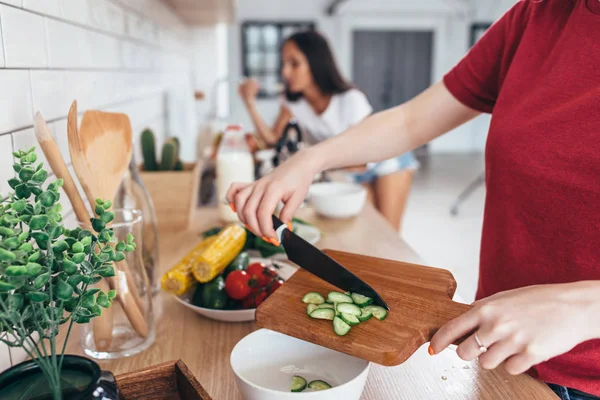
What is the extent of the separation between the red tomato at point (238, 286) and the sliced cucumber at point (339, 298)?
0.80ft

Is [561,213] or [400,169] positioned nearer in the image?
[561,213]

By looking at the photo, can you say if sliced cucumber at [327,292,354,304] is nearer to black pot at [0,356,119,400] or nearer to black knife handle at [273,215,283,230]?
black knife handle at [273,215,283,230]

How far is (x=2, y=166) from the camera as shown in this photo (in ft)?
2.42

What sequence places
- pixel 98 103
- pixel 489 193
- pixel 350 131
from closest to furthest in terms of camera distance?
pixel 489 193
pixel 350 131
pixel 98 103

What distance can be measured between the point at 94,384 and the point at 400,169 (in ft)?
8.04

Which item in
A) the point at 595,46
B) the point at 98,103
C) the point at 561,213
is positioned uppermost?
the point at 595,46

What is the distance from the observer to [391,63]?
850 cm

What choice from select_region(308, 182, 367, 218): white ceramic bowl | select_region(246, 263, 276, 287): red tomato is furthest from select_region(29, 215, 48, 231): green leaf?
select_region(308, 182, 367, 218): white ceramic bowl

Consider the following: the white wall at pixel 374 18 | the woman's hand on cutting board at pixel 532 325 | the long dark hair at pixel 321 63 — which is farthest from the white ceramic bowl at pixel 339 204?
the white wall at pixel 374 18

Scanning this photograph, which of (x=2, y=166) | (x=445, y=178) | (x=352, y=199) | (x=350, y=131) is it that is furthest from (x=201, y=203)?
(x=445, y=178)

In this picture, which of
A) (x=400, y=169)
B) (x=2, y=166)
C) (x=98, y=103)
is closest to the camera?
(x=2, y=166)

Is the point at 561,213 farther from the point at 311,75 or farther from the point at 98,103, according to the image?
the point at 311,75

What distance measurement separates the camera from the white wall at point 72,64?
766 millimetres

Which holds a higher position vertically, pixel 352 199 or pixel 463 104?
pixel 463 104
